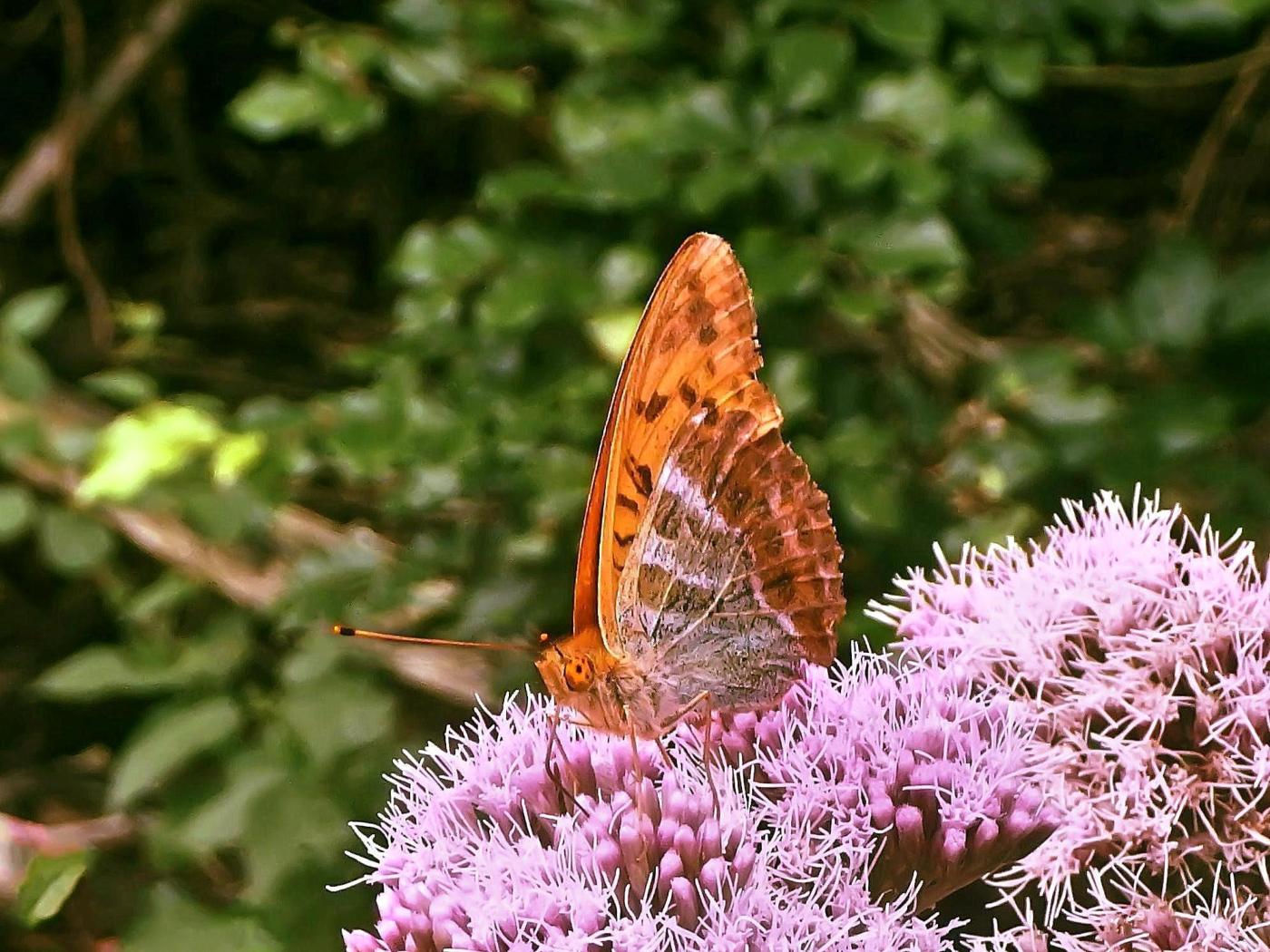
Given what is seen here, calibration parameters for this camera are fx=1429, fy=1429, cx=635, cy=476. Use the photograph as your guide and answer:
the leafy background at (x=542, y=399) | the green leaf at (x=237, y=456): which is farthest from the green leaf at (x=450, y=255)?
the green leaf at (x=237, y=456)

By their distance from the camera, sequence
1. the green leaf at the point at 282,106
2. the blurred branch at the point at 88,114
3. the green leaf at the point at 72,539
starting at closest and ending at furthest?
the green leaf at the point at 282,106 → the green leaf at the point at 72,539 → the blurred branch at the point at 88,114

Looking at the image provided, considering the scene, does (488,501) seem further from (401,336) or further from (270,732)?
(270,732)

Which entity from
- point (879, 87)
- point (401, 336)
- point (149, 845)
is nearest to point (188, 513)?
point (401, 336)

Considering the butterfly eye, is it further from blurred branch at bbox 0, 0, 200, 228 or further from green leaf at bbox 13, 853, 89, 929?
blurred branch at bbox 0, 0, 200, 228

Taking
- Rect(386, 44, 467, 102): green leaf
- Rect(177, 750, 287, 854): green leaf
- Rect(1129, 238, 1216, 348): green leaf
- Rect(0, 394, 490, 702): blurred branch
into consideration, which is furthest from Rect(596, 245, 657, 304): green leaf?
Rect(177, 750, 287, 854): green leaf

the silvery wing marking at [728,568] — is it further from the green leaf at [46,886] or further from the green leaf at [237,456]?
the green leaf at [237,456]

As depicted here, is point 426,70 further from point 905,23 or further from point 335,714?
point 335,714
